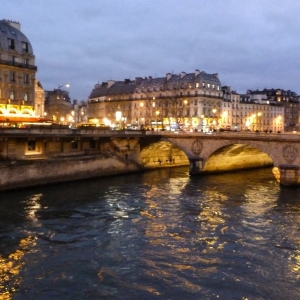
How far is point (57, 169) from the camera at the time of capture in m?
49.2

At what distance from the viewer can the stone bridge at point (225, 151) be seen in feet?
160

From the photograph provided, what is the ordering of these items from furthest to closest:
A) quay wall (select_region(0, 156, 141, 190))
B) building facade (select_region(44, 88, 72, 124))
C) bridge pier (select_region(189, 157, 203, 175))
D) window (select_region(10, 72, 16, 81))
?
building facade (select_region(44, 88, 72, 124))
window (select_region(10, 72, 16, 81))
bridge pier (select_region(189, 157, 203, 175))
quay wall (select_region(0, 156, 141, 190))

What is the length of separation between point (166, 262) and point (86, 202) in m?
17.3

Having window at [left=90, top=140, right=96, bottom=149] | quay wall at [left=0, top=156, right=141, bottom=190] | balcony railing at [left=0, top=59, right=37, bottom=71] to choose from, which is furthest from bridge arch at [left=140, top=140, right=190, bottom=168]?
balcony railing at [left=0, top=59, right=37, bottom=71]

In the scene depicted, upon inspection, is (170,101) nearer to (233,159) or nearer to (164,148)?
(164,148)

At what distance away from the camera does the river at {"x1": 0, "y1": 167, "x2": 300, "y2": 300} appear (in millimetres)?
20156

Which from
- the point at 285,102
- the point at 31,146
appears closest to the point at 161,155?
the point at 31,146

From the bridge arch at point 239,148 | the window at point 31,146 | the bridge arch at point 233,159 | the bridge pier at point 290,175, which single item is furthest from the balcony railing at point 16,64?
the bridge pier at point 290,175

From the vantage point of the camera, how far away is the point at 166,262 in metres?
23.3

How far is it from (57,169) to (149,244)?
2542cm

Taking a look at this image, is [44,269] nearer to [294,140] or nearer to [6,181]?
[6,181]

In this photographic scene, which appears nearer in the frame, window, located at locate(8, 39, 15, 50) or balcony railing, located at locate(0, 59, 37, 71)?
balcony railing, located at locate(0, 59, 37, 71)

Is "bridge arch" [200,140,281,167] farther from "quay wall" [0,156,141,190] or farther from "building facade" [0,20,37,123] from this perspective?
"building facade" [0,20,37,123]

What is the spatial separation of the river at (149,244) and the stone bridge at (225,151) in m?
5.09
